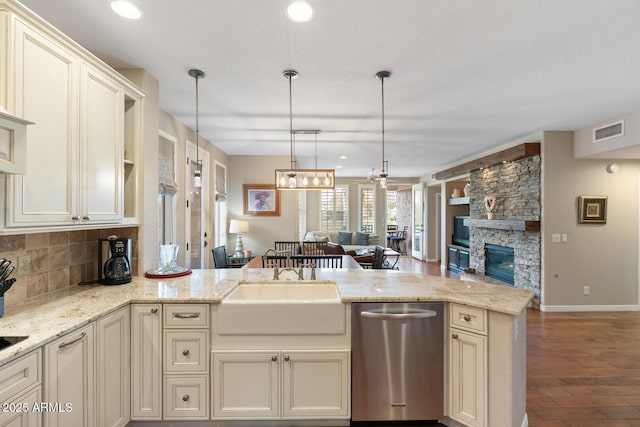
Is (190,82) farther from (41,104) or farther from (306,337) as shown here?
(306,337)

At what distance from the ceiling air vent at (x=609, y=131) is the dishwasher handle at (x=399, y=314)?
3783 millimetres

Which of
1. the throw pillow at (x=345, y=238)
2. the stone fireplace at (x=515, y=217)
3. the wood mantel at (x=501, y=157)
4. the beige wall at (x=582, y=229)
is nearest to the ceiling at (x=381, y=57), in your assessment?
the wood mantel at (x=501, y=157)

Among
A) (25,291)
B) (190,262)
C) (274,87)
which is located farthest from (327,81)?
(190,262)

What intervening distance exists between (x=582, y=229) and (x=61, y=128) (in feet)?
19.9

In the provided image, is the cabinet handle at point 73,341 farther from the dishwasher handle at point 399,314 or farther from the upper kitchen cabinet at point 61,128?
the dishwasher handle at point 399,314

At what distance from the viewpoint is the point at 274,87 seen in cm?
281

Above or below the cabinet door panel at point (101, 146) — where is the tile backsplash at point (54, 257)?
below

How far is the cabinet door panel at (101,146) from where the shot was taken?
71.4 inches

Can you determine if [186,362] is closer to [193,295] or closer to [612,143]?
[193,295]

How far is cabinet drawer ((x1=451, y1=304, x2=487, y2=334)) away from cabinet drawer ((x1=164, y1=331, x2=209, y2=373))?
1635mm

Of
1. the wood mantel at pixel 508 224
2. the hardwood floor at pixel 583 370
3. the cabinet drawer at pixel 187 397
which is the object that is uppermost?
the wood mantel at pixel 508 224

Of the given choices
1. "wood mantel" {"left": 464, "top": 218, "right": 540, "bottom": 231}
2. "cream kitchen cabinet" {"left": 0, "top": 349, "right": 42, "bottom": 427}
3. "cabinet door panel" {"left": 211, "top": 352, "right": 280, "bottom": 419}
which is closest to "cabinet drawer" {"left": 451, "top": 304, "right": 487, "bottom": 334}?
"cabinet door panel" {"left": 211, "top": 352, "right": 280, "bottom": 419}

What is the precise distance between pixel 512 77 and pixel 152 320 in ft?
11.3

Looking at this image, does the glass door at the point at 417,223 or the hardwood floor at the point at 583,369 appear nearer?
the hardwood floor at the point at 583,369
